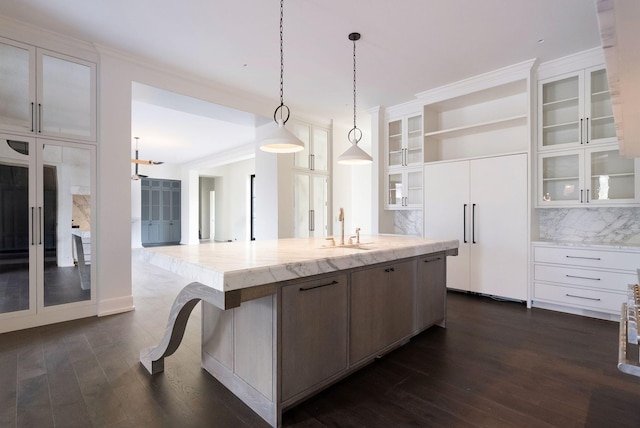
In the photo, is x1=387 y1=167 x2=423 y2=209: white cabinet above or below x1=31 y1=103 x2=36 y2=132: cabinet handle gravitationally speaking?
below

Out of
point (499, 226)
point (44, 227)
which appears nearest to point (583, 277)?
point (499, 226)

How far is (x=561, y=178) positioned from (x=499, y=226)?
87 centimetres

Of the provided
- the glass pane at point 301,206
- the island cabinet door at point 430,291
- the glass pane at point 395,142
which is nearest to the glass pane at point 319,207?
the glass pane at point 301,206

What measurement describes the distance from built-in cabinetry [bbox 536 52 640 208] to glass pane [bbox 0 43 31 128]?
5.63 metres

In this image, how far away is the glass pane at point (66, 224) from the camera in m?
3.23

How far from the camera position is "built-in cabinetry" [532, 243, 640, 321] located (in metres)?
3.24

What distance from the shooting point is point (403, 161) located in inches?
206

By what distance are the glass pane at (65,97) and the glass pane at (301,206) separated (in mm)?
3112

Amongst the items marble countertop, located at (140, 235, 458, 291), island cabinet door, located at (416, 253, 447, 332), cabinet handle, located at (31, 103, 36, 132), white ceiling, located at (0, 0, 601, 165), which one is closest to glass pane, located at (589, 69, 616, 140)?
white ceiling, located at (0, 0, 601, 165)

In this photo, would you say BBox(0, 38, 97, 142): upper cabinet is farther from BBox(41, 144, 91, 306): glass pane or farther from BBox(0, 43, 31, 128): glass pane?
BBox(41, 144, 91, 306): glass pane

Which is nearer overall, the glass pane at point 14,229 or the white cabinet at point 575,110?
the glass pane at point 14,229

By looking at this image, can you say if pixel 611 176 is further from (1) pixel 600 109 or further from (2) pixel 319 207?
(2) pixel 319 207

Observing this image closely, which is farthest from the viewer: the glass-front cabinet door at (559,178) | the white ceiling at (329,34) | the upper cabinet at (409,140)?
the upper cabinet at (409,140)

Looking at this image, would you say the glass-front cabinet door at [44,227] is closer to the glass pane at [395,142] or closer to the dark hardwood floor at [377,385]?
the dark hardwood floor at [377,385]
